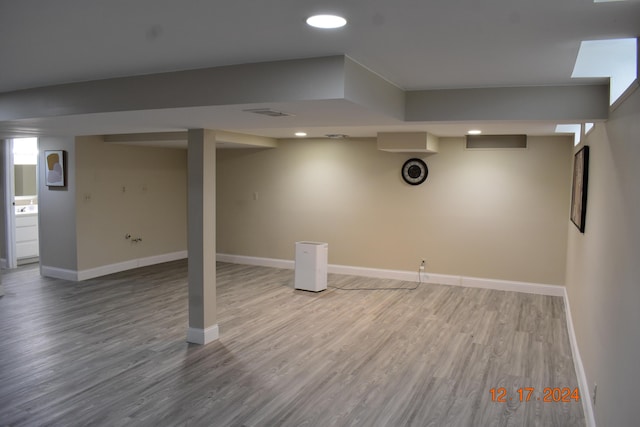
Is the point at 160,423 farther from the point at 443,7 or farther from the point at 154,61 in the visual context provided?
the point at 443,7

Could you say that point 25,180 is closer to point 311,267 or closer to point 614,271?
point 311,267

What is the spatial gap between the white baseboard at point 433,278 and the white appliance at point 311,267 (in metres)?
1.08

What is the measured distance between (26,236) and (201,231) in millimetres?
5282

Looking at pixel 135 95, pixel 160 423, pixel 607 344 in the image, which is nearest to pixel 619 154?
pixel 607 344

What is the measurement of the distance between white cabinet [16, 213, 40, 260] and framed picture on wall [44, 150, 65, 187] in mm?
1496

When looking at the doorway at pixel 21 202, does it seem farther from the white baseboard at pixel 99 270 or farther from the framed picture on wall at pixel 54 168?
the white baseboard at pixel 99 270

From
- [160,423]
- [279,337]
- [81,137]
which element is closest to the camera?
[160,423]

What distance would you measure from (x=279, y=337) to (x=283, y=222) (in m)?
3.52

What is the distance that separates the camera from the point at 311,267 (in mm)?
6352

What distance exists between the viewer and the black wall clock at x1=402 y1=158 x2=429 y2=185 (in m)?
6.92

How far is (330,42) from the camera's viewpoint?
2.25 metres

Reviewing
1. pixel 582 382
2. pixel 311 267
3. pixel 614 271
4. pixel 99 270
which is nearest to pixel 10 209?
pixel 99 270

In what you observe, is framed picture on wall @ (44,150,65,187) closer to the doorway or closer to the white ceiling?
the doorway

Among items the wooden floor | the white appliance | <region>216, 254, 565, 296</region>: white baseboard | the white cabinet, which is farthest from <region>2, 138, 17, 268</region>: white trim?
the white appliance
